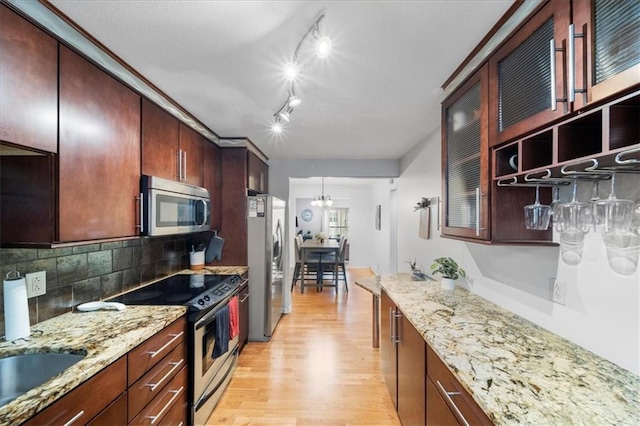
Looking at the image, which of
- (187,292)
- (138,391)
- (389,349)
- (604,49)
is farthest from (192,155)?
(604,49)

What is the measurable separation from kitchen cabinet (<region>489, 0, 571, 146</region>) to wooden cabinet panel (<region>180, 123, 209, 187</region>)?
89.3 inches

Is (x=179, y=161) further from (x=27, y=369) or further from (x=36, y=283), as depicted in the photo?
(x=27, y=369)

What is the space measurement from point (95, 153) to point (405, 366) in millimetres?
2198

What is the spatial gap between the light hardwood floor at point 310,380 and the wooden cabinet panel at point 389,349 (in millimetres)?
134

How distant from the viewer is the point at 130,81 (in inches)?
66.8

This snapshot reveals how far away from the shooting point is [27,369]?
3.87 ft

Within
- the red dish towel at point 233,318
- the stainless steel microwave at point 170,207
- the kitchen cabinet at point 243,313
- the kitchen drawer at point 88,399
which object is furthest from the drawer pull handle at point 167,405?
A: the kitchen cabinet at point 243,313

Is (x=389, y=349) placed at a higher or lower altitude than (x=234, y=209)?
lower

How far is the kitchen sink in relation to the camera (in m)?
1.14

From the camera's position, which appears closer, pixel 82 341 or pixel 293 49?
pixel 82 341

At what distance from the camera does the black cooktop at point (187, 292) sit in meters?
1.89

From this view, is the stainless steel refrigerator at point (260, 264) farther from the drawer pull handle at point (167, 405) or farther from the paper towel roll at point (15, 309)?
the paper towel roll at point (15, 309)

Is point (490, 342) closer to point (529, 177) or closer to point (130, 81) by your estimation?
point (529, 177)

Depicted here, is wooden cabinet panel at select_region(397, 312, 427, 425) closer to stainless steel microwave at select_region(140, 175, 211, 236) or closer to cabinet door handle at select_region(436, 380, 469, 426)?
cabinet door handle at select_region(436, 380, 469, 426)
